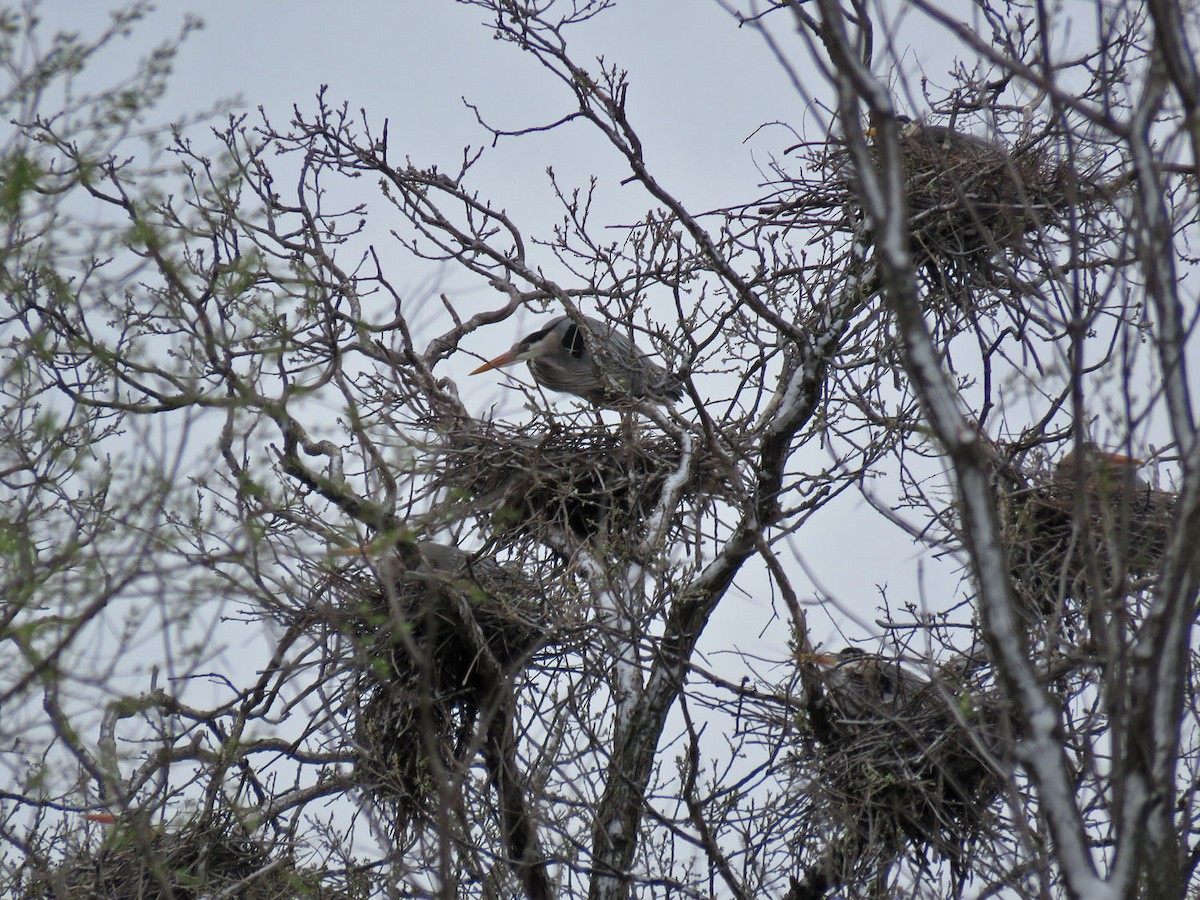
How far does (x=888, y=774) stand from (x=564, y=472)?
6.32ft

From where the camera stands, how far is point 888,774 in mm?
4492

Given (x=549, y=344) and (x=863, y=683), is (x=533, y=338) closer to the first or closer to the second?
(x=549, y=344)

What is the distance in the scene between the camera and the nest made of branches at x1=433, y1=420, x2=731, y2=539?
545 cm

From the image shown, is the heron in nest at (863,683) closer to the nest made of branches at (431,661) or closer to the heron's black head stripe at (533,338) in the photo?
the nest made of branches at (431,661)

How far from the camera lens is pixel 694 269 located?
15.8ft

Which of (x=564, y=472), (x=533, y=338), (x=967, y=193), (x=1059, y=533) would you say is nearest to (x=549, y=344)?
(x=533, y=338)

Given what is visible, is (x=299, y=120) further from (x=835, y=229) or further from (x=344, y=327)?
(x=835, y=229)

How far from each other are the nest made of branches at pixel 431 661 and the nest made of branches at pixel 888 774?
1140mm

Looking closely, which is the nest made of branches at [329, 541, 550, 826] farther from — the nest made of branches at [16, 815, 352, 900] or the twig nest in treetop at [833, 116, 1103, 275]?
the twig nest in treetop at [833, 116, 1103, 275]

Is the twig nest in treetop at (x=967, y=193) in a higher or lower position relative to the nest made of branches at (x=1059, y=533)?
higher

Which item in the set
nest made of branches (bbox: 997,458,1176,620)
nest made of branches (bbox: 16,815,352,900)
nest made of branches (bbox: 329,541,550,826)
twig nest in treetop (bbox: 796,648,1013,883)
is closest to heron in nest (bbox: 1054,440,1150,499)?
nest made of branches (bbox: 997,458,1176,620)

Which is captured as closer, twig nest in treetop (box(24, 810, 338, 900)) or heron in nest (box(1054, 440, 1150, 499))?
heron in nest (box(1054, 440, 1150, 499))

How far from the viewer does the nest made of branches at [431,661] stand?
4.76m

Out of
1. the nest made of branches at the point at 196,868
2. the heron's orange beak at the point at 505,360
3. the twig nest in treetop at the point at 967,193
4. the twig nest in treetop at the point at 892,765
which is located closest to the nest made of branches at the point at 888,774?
the twig nest in treetop at the point at 892,765
